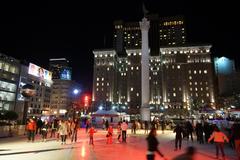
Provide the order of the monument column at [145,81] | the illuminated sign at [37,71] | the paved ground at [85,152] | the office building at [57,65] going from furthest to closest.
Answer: the office building at [57,65], the illuminated sign at [37,71], the monument column at [145,81], the paved ground at [85,152]

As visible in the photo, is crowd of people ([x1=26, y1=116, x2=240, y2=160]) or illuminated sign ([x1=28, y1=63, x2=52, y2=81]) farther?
illuminated sign ([x1=28, y1=63, x2=52, y2=81])

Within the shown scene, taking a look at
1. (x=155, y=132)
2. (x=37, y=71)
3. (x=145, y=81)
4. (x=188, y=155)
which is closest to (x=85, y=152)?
(x=155, y=132)

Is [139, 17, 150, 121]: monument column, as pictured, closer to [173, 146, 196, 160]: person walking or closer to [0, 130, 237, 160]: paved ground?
[0, 130, 237, 160]: paved ground

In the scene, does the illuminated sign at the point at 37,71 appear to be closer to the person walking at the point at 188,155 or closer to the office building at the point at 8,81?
the office building at the point at 8,81

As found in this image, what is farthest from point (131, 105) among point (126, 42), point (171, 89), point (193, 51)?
point (126, 42)

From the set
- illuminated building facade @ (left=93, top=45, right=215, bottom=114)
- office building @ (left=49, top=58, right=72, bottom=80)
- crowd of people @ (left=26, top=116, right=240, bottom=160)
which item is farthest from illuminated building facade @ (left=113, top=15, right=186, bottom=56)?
crowd of people @ (left=26, top=116, right=240, bottom=160)

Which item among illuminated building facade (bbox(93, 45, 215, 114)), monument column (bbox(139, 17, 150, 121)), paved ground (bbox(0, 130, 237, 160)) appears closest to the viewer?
paved ground (bbox(0, 130, 237, 160))

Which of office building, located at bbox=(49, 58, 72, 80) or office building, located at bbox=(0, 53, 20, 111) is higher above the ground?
office building, located at bbox=(49, 58, 72, 80)

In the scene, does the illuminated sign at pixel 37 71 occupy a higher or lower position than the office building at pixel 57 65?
lower

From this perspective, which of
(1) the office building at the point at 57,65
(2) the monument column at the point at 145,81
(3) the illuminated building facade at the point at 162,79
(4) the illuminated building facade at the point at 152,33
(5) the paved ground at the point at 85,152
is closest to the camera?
(5) the paved ground at the point at 85,152

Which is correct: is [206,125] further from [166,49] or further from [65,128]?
[166,49]

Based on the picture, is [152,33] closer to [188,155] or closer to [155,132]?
[155,132]

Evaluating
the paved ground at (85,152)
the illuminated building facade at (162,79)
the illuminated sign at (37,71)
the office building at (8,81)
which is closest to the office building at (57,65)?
the illuminated building facade at (162,79)

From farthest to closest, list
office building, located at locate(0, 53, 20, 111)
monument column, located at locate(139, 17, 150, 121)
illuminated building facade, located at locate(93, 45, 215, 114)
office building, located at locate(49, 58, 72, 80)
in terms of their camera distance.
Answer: office building, located at locate(49, 58, 72, 80), illuminated building facade, located at locate(93, 45, 215, 114), office building, located at locate(0, 53, 20, 111), monument column, located at locate(139, 17, 150, 121)
